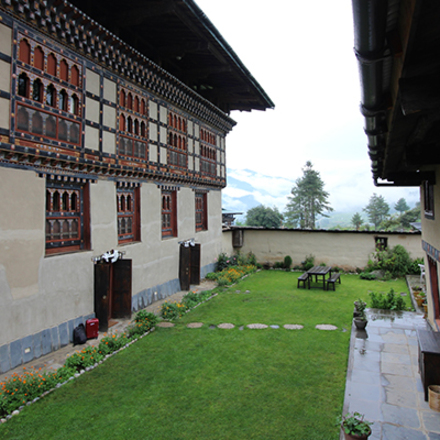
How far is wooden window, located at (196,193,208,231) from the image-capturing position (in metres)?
18.0

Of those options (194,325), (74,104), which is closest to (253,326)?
(194,325)

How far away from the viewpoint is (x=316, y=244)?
20.5 metres

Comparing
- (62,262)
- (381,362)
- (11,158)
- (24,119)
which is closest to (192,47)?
(24,119)

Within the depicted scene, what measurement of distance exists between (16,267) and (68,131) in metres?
3.68

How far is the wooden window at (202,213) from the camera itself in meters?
18.0

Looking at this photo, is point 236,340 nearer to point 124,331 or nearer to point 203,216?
point 124,331

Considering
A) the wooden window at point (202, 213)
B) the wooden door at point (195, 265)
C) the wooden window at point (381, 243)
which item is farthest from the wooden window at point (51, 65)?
the wooden window at point (381, 243)

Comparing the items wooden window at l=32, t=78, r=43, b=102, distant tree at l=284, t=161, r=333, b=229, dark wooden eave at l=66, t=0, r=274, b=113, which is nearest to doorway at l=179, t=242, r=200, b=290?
dark wooden eave at l=66, t=0, r=274, b=113

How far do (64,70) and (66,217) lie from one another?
3817 millimetres

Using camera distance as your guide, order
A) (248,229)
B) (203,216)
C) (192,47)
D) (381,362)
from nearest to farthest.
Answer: (381,362), (192,47), (203,216), (248,229)

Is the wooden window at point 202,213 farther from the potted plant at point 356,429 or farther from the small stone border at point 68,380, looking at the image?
the potted plant at point 356,429

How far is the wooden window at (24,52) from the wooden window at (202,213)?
10.8 meters

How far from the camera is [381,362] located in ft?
24.5

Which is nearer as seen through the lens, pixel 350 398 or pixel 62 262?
pixel 350 398
